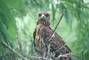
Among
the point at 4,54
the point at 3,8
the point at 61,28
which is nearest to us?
the point at 3,8

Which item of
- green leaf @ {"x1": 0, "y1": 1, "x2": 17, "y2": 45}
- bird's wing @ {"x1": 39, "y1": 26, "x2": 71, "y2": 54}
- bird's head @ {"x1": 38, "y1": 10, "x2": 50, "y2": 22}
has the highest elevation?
green leaf @ {"x1": 0, "y1": 1, "x2": 17, "y2": 45}

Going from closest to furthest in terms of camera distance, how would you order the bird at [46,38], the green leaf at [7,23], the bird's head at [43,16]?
the green leaf at [7,23] → the bird at [46,38] → the bird's head at [43,16]

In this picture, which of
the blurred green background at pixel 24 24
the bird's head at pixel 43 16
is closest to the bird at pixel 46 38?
the bird's head at pixel 43 16

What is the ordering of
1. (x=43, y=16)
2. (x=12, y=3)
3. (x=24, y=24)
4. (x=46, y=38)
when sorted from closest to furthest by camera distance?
(x=12, y=3) < (x=46, y=38) < (x=43, y=16) < (x=24, y=24)

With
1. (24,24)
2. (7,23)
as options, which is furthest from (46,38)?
(7,23)

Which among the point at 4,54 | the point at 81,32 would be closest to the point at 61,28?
the point at 81,32

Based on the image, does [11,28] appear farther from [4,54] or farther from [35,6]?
[35,6]

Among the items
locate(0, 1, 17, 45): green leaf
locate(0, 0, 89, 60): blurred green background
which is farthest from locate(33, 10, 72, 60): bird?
locate(0, 1, 17, 45): green leaf

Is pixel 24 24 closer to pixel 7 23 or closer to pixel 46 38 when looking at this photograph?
pixel 46 38

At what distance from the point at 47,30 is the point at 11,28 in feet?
8.57

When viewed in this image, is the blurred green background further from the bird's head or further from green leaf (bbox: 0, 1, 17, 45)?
the bird's head

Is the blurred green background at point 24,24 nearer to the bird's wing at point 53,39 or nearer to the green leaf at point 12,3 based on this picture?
the green leaf at point 12,3

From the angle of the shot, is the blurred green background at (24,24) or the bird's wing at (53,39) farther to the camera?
the bird's wing at (53,39)

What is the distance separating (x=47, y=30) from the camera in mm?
6883
